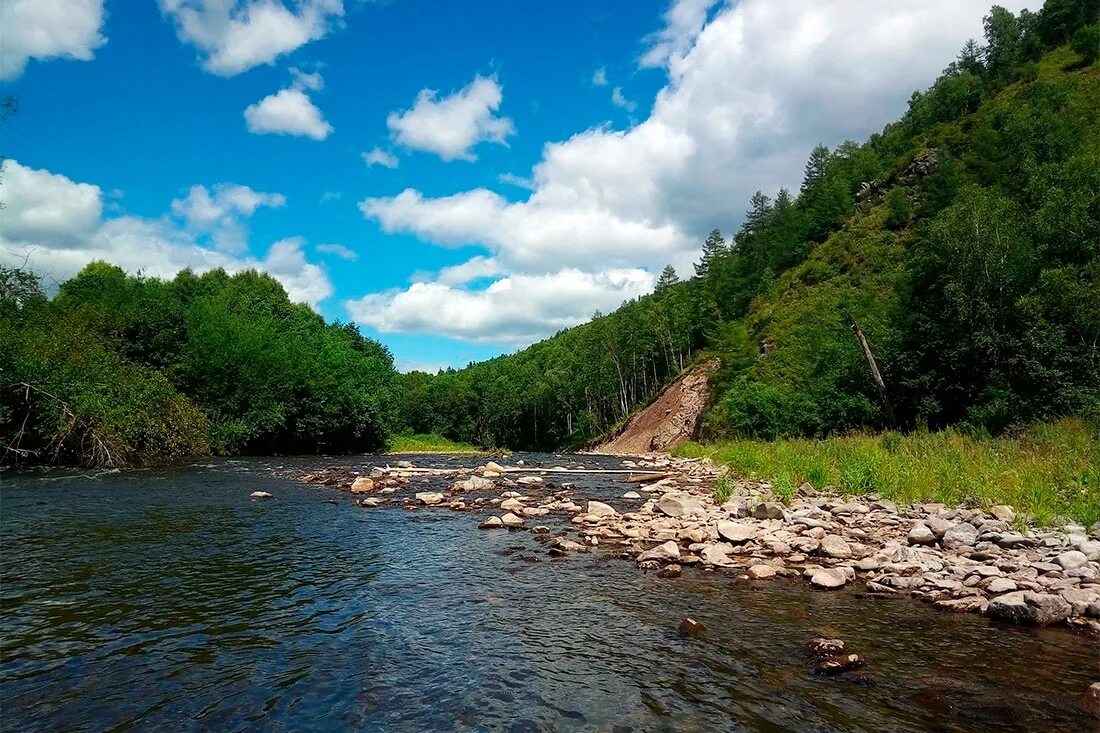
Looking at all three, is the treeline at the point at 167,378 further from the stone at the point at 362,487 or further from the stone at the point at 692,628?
the stone at the point at 692,628

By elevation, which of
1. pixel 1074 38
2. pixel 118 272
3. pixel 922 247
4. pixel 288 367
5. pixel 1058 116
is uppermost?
pixel 1074 38

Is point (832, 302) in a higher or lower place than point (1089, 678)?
higher

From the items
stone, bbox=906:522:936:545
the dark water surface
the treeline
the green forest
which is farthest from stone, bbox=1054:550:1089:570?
the treeline

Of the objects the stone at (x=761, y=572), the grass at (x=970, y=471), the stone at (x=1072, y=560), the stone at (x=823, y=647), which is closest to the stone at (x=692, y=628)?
the stone at (x=823, y=647)

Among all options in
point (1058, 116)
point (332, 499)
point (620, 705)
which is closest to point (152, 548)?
point (332, 499)

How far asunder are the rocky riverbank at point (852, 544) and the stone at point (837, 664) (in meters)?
3.11

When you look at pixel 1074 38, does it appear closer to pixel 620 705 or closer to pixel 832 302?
pixel 832 302

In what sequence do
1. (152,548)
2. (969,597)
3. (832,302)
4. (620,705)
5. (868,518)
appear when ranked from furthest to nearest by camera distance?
(832,302)
(868,518)
(152,548)
(969,597)
(620,705)

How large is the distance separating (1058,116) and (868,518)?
8543 cm

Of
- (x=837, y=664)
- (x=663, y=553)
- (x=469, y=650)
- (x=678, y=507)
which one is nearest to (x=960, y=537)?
(x=663, y=553)

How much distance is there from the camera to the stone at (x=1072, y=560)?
374 inches

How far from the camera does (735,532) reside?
44.9 feet

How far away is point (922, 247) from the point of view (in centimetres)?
4062

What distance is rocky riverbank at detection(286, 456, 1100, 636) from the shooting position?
30.0 ft
